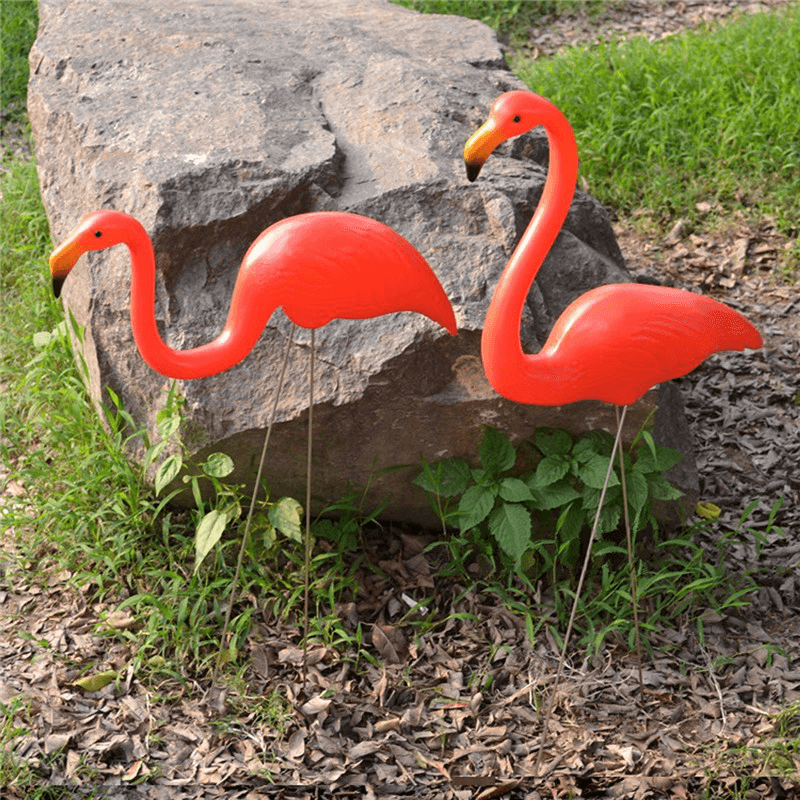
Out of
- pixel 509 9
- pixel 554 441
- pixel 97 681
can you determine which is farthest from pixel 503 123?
pixel 509 9

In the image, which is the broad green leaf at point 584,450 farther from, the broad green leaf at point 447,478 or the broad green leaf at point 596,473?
the broad green leaf at point 447,478

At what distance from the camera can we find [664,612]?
354 cm

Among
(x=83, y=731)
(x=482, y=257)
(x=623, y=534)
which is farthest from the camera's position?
(x=623, y=534)

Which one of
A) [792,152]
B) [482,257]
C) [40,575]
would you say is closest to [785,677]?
[482,257]

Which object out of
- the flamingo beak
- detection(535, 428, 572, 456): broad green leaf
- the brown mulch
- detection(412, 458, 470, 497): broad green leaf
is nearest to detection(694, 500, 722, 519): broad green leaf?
the brown mulch

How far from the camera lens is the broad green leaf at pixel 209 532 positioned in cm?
322

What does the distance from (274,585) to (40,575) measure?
868 mm

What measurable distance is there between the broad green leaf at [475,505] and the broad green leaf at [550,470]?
0.54 ft

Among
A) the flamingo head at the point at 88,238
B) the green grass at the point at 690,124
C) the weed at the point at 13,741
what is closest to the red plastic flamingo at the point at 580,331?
the flamingo head at the point at 88,238

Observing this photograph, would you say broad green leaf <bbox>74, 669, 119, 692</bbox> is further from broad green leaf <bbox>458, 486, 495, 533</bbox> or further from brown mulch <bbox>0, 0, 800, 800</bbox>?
broad green leaf <bbox>458, 486, 495, 533</bbox>

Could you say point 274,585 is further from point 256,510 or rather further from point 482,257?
point 482,257

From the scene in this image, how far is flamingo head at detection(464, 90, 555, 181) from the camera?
2480 millimetres

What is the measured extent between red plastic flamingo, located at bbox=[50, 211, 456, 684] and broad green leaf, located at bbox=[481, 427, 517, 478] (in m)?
0.69

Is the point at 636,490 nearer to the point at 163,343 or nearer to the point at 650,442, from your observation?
the point at 650,442
